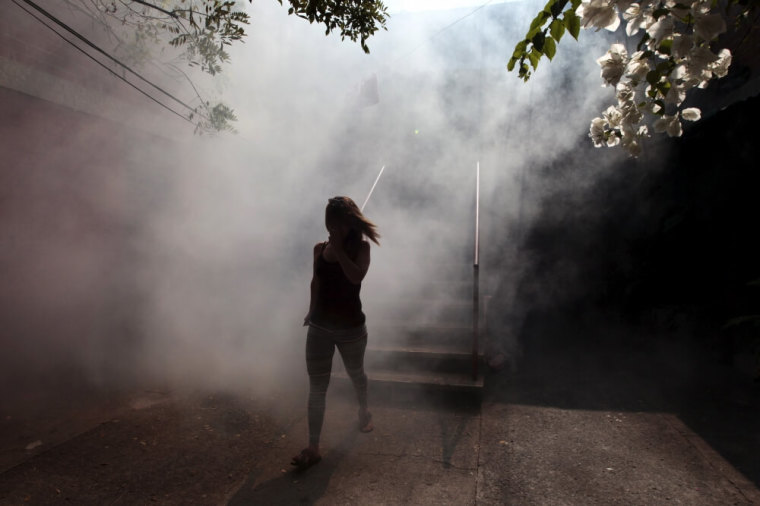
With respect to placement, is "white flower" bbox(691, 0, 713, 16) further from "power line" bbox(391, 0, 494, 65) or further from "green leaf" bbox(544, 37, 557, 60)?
"power line" bbox(391, 0, 494, 65)

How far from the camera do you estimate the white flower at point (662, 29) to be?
130 centimetres

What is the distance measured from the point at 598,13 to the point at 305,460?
2803mm

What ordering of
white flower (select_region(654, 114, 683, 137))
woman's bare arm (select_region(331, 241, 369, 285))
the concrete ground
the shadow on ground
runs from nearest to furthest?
1. white flower (select_region(654, 114, 683, 137))
2. the concrete ground
3. woman's bare arm (select_region(331, 241, 369, 285))
4. the shadow on ground

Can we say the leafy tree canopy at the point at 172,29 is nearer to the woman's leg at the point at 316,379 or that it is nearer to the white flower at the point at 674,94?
the woman's leg at the point at 316,379

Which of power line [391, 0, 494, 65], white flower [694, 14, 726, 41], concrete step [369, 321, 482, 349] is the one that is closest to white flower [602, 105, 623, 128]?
white flower [694, 14, 726, 41]

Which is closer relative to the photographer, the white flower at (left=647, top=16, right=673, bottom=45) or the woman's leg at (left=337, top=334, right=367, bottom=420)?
the white flower at (left=647, top=16, right=673, bottom=45)

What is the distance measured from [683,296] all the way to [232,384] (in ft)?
17.0

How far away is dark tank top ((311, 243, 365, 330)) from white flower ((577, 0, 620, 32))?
6.36 feet

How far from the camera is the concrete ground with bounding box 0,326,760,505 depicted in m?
2.54

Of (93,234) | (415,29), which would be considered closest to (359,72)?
(415,29)

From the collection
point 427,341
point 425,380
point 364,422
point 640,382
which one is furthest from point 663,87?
point 640,382

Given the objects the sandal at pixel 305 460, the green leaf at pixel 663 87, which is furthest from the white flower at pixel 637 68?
the sandal at pixel 305 460

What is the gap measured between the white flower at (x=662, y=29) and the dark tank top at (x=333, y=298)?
2.03m

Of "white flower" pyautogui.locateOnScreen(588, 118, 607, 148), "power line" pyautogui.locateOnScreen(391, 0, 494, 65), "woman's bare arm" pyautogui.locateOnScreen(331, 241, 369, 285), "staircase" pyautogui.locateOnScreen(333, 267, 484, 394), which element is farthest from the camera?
"power line" pyautogui.locateOnScreen(391, 0, 494, 65)
